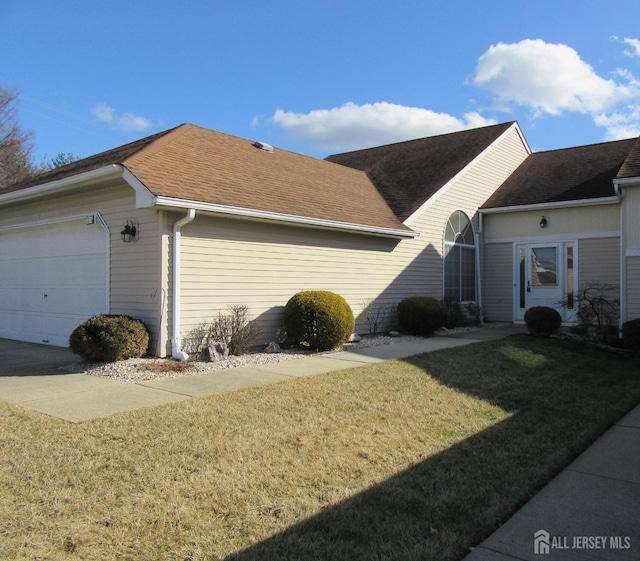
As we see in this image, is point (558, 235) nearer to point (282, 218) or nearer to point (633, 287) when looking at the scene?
point (633, 287)

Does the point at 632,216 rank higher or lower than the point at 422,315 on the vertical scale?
higher

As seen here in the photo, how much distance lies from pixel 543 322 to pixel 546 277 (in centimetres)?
362

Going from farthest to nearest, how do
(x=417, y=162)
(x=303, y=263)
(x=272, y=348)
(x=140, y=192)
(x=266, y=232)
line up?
(x=417, y=162), (x=303, y=263), (x=266, y=232), (x=272, y=348), (x=140, y=192)

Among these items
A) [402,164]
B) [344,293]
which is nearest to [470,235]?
[402,164]

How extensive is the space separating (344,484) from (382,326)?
382 inches

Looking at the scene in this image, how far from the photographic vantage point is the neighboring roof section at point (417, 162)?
612 inches

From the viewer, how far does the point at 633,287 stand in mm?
12234

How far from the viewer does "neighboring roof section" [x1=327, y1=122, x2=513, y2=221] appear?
15.5 metres

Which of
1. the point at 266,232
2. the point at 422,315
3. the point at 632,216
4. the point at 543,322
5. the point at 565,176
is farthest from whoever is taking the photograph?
the point at 565,176

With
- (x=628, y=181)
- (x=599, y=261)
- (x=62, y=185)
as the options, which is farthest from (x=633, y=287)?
(x=62, y=185)

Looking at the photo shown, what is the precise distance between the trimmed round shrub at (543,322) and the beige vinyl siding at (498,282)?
3.85 meters

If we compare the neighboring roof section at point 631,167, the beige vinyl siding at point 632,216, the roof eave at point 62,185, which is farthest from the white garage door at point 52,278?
the beige vinyl siding at point 632,216

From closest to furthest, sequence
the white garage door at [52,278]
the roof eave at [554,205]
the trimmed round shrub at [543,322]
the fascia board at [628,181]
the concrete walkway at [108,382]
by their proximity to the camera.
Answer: the concrete walkway at [108,382], the white garage door at [52,278], the fascia board at [628,181], the trimmed round shrub at [543,322], the roof eave at [554,205]

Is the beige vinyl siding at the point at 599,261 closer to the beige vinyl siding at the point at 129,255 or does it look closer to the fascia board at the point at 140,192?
the beige vinyl siding at the point at 129,255
